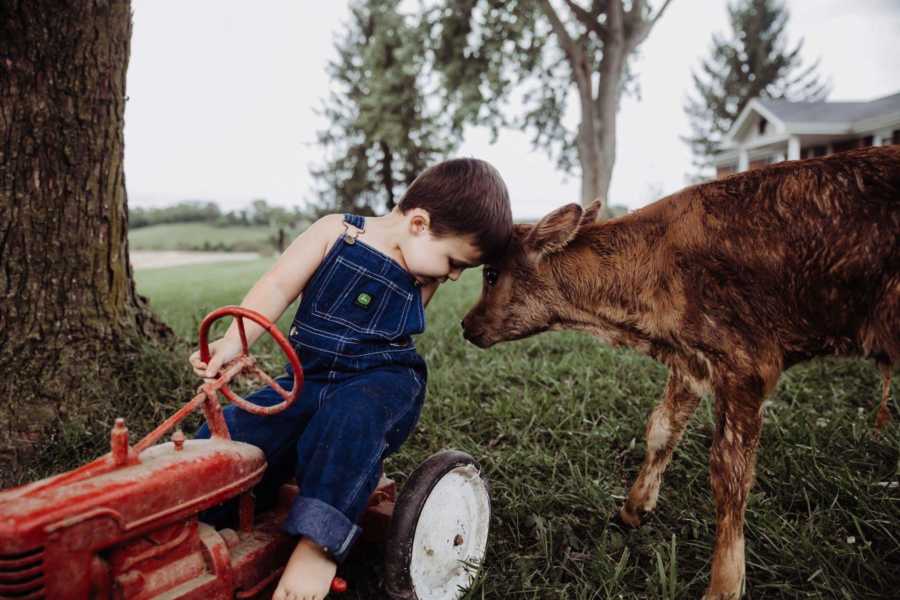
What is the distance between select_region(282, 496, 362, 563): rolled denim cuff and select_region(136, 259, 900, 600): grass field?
1.95 feet

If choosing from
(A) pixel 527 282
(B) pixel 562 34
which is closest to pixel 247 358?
(A) pixel 527 282

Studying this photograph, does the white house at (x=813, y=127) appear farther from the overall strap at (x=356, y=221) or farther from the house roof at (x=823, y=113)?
the overall strap at (x=356, y=221)

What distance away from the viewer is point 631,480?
3600 mm

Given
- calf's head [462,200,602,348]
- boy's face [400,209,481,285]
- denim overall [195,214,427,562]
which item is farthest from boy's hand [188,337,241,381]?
calf's head [462,200,602,348]

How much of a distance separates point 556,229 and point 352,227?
1.06 metres

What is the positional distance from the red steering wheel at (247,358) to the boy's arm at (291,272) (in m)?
0.30

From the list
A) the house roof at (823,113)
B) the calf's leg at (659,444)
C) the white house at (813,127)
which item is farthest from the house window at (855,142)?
the calf's leg at (659,444)

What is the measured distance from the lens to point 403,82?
21594 millimetres

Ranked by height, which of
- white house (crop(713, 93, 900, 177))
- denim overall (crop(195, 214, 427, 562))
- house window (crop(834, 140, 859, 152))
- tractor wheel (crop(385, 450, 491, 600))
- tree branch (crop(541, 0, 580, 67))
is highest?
tree branch (crop(541, 0, 580, 67))

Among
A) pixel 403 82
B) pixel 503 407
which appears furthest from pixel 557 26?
pixel 503 407

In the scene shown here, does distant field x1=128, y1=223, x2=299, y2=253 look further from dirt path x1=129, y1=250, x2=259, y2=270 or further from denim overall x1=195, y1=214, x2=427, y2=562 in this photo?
denim overall x1=195, y1=214, x2=427, y2=562

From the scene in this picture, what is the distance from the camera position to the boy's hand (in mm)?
2252

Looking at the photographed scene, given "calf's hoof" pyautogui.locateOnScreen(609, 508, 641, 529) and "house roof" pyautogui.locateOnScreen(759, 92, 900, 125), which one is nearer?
"calf's hoof" pyautogui.locateOnScreen(609, 508, 641, 529)

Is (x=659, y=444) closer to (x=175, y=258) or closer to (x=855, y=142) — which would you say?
Answer: (x=855, y=142)
